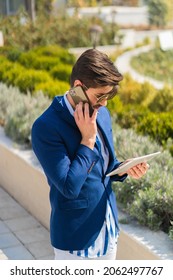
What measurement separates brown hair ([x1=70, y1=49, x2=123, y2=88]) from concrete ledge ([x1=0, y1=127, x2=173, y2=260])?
1458mm

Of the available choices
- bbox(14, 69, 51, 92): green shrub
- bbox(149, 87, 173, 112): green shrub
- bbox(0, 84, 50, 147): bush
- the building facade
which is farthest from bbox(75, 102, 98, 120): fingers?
the building facade

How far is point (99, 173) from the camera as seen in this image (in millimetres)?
2859

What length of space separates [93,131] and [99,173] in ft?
0.76

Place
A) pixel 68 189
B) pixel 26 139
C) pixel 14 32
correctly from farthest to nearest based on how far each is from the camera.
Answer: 1. pixel 14 32
2. pixel 26 139
3. pixel 68 189

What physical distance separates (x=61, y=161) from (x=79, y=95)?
295 mm

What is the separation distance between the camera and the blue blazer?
2693 millimetres

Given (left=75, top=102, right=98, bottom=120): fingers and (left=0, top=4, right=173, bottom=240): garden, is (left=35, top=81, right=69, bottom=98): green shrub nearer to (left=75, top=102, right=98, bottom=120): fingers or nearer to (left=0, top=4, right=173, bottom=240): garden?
(left=0, top=4, right=173, bottom=240): garden

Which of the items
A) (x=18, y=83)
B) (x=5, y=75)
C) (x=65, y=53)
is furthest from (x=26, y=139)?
(x=65, y=53)

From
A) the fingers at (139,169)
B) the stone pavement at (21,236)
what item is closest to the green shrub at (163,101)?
the stone pavement at (21,236)

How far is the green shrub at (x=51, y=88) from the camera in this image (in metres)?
8.42

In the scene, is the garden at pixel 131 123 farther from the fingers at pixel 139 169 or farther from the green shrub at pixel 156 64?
the green shrub at pixel 156 64

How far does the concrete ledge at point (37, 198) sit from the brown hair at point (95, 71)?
1.46 m

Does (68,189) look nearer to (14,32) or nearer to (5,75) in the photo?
(5,75)

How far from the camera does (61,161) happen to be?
269 centimetres
